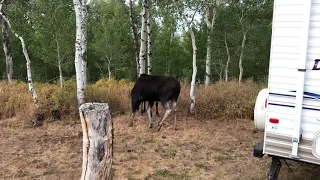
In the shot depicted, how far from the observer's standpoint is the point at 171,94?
8484mm

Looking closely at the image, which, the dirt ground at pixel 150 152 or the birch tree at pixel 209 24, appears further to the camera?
the birch tree at pixel 209 24

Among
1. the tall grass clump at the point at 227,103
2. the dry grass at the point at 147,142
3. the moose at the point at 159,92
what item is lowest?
the dry grass at the point at 147,142

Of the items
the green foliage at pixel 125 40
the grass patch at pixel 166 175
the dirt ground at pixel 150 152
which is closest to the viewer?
the grass patch at pixel 166 175

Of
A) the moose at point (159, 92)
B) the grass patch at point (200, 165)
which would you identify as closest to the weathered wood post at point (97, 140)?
the grass patch at point (200, 165)

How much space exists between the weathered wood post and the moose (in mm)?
5188

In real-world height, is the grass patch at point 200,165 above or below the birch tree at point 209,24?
below

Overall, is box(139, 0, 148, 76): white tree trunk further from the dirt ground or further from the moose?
the dirt ground

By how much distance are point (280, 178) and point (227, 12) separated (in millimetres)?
18156

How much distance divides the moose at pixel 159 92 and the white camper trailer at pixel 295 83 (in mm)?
4301

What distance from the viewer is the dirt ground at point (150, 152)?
5762mm

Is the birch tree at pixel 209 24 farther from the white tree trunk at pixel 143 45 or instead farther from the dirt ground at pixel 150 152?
the dirt ground at pixel 150 152

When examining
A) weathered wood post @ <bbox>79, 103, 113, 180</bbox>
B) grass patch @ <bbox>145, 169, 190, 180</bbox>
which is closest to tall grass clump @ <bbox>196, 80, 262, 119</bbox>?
grass patch @ <bbox>145, 169, 190, 180</bbox>

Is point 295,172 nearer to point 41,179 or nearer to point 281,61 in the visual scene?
point 281,61

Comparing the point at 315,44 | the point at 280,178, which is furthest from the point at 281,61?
the point at 280,178
